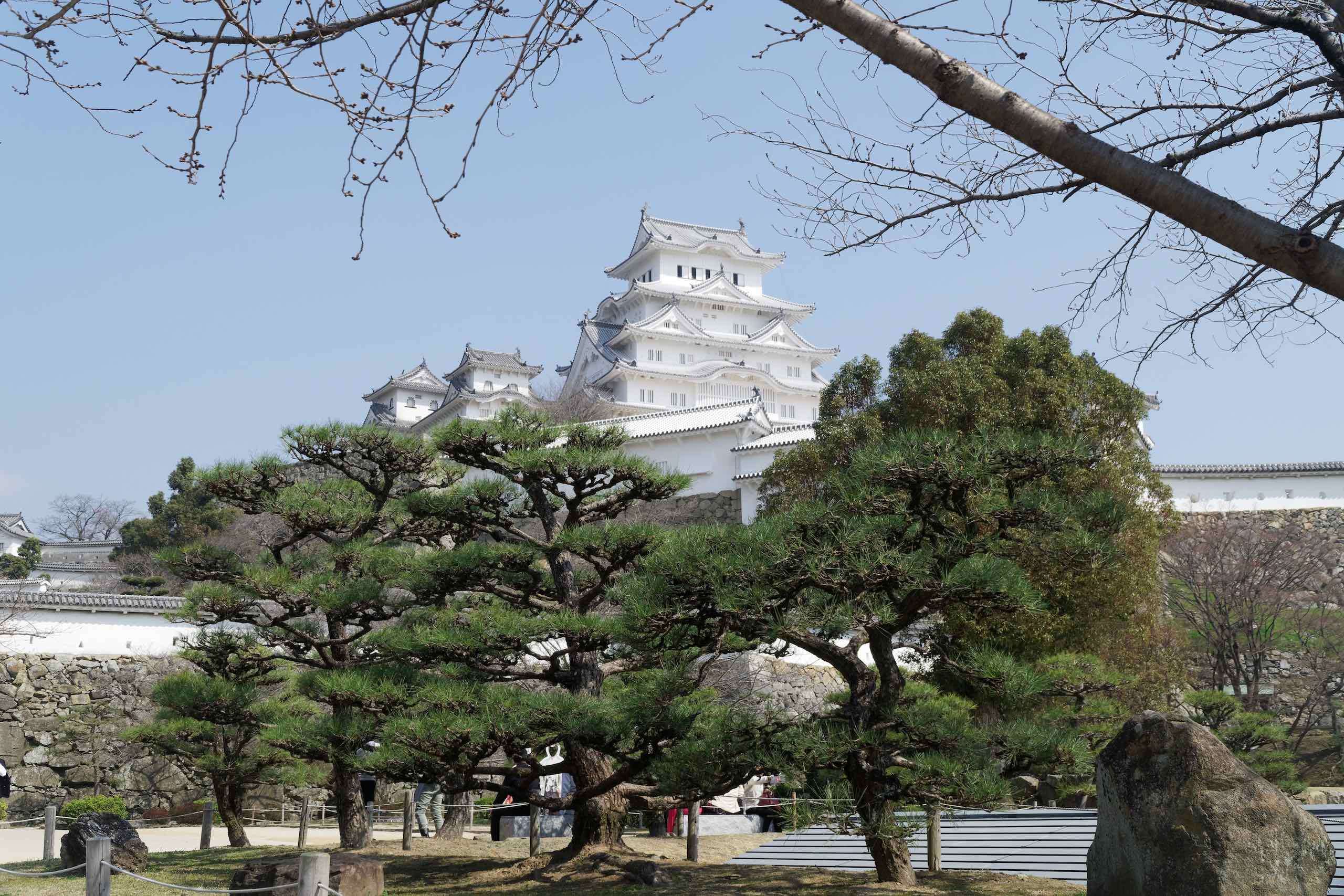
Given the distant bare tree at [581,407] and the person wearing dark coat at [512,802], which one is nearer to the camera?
the person wearing dark coat at [512,802]

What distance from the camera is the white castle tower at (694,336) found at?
35000 mm

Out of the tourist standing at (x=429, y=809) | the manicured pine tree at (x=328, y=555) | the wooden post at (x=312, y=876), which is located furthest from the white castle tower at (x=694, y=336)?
the wooden post at (x=312, y=876)

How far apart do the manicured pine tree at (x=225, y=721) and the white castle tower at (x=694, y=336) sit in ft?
71.1

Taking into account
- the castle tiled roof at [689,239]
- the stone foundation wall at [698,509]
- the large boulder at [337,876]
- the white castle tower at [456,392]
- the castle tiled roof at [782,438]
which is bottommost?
the large boulder at [337,876]

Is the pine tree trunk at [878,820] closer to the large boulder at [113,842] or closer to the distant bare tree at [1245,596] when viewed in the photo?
the large boulder at [113,842]

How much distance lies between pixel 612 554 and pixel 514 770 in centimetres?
163

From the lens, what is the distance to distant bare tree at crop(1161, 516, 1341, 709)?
1739 centimetres

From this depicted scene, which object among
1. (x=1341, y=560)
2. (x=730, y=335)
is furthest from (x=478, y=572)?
(x=730, y=335)

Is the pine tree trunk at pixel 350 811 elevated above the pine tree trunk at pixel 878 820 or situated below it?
below

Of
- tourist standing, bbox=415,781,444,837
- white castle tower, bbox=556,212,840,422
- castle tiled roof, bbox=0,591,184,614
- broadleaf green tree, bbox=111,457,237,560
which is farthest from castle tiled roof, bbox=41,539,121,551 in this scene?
tourist standing, bbox=415,781,444,837

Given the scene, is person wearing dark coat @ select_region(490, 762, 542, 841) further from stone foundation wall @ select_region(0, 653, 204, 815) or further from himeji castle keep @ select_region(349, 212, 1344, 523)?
himeji castle keep @ select_region(349, 212, 1344, 523)

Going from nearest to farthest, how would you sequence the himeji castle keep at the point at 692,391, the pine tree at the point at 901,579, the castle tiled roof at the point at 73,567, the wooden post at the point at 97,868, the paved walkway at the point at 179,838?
the pine tree at the point at 901,579 → the wooden post at the point at 97,868 → the paved walkway at the point at 179,838 → the himeji castle keep at the point at 692,391 → the castle tiled roof at the point at 73,567

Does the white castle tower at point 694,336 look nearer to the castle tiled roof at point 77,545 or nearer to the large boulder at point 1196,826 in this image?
the castle tiled roof at point 77,545

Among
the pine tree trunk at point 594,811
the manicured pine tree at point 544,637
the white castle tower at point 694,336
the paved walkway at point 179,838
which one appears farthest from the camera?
the white castle tower at point 694,336
